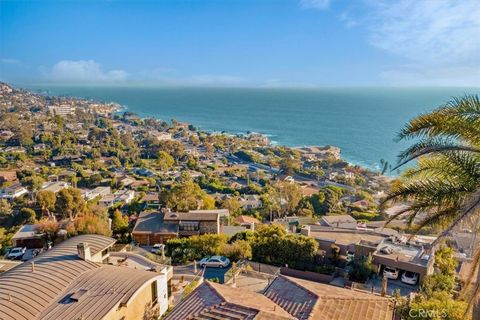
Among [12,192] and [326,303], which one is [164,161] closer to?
[12,192]

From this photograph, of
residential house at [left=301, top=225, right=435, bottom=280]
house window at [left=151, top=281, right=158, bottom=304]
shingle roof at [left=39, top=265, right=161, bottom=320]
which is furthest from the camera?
residential house at [left=301, top=225, right=435, bottom=280]

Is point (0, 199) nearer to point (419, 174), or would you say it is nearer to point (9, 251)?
point (9, 251)

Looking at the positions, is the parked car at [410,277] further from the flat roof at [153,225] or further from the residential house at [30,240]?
the residential house at [30,240]

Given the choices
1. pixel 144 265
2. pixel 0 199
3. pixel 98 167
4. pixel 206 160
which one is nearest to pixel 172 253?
pixel 144 265

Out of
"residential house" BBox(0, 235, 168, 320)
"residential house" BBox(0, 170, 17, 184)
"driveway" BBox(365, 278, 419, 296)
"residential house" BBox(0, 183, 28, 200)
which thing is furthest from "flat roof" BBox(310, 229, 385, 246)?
"residential house" BBox(0, 170, 17, 184)

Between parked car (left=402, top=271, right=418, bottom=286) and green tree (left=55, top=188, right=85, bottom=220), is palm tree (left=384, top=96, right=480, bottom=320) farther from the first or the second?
green tree (left=55, top=188, right=85, bottom=220)

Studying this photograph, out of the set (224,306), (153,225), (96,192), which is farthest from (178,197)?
(224,306)
